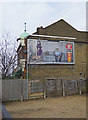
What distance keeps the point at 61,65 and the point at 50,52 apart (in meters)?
2.10

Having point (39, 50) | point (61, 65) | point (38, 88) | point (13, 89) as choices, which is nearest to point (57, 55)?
point (61, 65)

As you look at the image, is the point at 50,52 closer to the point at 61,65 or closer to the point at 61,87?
the point at 61,65

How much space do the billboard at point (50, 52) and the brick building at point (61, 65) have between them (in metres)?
0.47

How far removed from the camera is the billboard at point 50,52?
17953 mm

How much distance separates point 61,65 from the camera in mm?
19094

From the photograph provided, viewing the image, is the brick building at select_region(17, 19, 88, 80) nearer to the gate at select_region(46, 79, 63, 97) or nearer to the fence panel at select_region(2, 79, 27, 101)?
the gate at select_region(46, 79, 63, 97)

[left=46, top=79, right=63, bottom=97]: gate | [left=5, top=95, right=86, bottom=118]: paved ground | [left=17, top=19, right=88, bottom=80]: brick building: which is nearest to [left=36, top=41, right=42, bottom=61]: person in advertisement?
[left=17, top=19, right=88, bottom=80]: brick building

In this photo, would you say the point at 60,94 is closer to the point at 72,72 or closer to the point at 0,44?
the point at 72,72

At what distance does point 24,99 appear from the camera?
13.8 metres

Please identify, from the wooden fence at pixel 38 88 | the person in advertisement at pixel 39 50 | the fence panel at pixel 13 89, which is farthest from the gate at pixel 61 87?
the person in advertisement at pixel 39 50

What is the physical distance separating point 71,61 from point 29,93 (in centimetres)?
777

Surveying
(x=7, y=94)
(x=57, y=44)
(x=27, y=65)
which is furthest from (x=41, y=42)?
(x=7, y=94)

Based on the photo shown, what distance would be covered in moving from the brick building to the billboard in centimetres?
47

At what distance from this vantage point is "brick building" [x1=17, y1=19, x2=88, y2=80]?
17.9 m
